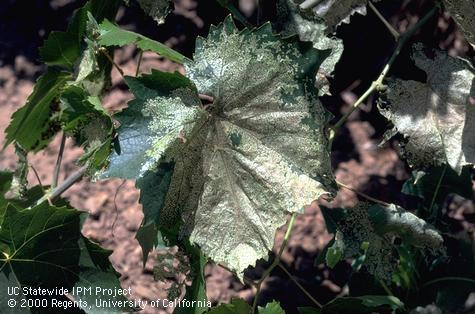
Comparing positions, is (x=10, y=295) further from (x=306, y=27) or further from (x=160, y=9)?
(x=306, y=27)

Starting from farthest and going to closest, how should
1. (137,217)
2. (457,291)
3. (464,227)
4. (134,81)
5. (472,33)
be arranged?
(137,217), (464,227), (457,291), (472,33), (134,81)

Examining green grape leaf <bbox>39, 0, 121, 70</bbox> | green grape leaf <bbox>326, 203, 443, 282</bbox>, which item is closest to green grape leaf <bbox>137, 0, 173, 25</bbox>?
green grape leaf <bbox>39, 0, 121, 70</bbox>

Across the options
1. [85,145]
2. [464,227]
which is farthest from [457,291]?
[85,145]

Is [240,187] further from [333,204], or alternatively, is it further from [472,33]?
[333,204]

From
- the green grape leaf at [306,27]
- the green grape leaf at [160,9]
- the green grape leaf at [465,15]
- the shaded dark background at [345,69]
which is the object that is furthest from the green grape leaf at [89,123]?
the shaded dark background at [345,69]

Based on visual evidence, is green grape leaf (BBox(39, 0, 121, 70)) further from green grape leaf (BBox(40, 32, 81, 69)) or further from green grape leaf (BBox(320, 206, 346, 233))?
green grape leaf (BBox(320, 206, 346, 233))

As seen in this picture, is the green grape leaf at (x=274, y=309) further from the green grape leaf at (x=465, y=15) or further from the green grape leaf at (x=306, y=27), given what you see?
the green grape leaf at (x=465, y=15)
